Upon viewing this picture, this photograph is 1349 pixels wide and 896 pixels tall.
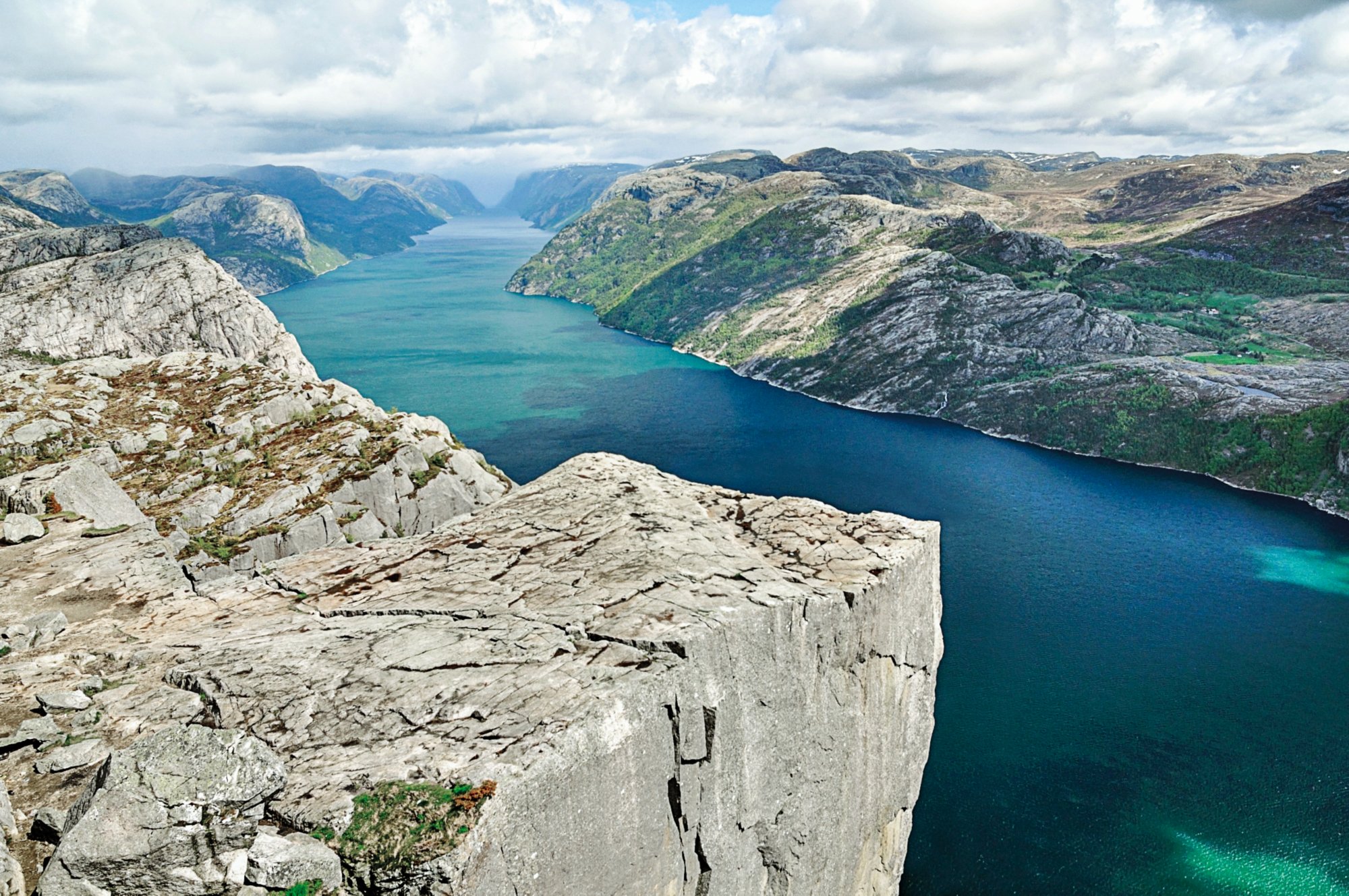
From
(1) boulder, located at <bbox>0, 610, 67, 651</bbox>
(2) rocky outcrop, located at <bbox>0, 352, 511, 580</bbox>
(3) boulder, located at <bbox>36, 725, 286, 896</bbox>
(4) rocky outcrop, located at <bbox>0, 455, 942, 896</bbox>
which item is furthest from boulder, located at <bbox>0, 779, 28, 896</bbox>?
(2) rocky outcrop, located at <bbox>0, 352, 511, 580</bbox>

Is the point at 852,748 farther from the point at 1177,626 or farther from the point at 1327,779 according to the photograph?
the point at 1177,626

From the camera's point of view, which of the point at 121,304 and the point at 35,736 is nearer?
the point at 35,736

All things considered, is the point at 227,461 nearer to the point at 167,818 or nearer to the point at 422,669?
the point at 422,669

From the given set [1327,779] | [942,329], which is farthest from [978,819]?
[942,329]

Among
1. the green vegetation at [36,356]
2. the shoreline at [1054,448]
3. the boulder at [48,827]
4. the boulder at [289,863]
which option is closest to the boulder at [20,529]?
the boulder at [48,827]

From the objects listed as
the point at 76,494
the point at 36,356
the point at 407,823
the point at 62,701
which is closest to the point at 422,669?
the point at 407,823

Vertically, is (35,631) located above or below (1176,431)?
above
